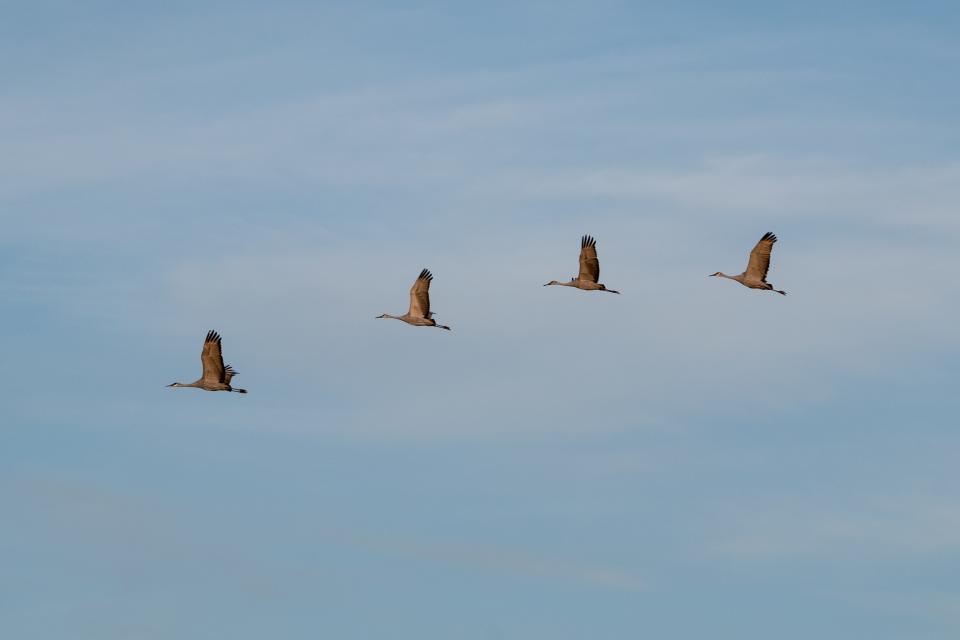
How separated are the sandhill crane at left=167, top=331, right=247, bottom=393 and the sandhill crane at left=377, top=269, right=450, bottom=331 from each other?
39.8 ft

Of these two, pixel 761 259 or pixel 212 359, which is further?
pixel 761 259

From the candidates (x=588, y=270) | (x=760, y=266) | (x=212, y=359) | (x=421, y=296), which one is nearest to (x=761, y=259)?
(x=760, y=266)

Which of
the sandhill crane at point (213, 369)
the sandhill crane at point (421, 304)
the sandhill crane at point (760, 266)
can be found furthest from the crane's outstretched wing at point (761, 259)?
the sandhill crane at point (213, 369)

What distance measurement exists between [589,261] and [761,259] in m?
11.2

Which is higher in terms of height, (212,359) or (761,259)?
(761,259)

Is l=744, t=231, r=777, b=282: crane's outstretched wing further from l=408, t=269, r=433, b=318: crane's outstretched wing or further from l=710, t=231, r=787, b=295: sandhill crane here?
l=408, t=269, r=433, b=318: crane's outstretched wing

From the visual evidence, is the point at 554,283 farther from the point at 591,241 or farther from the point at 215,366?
the point at 215,366

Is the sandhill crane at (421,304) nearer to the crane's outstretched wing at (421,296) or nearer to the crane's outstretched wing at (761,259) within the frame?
the crane's outstretched wing at (421,296)

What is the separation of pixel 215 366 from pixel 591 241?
25.9 metres

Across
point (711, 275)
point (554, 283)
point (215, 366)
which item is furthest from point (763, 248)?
point (215, 366)

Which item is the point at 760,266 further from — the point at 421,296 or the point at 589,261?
the point at 421,296

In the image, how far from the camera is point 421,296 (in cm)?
10369

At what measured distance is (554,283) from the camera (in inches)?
4579

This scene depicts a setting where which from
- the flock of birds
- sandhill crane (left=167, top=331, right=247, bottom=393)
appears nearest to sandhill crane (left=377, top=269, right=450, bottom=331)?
the flock of birds
